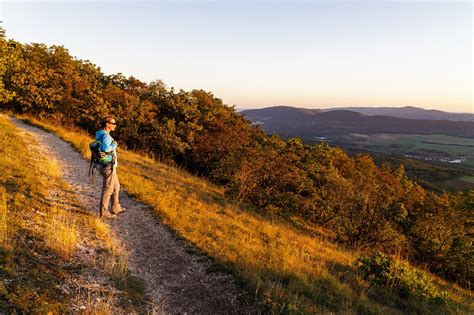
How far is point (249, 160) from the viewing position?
16688 mm

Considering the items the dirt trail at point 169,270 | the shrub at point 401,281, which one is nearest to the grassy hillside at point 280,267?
the shrub at point 401,281

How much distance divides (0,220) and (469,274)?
23.6m

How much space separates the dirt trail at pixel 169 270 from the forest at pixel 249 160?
844 centimetres

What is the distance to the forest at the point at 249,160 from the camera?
52.5 feet

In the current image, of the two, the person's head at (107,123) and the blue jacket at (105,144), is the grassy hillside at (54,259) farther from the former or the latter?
the person's head at (107,123)

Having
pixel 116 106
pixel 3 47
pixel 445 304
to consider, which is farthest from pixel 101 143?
pixel 116 106

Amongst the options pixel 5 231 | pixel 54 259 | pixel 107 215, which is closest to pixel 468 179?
pixel 107 215

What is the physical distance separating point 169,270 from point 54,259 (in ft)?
8.07

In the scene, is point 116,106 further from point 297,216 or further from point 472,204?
point 472,204

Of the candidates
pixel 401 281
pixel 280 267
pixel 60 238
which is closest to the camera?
pixel 60 238

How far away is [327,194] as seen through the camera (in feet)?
58.5

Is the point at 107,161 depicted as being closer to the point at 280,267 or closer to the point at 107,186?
the point at 107,186

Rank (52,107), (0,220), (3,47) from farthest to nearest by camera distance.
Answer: (52,107), (3,47), (0,220)

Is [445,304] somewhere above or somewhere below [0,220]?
below
